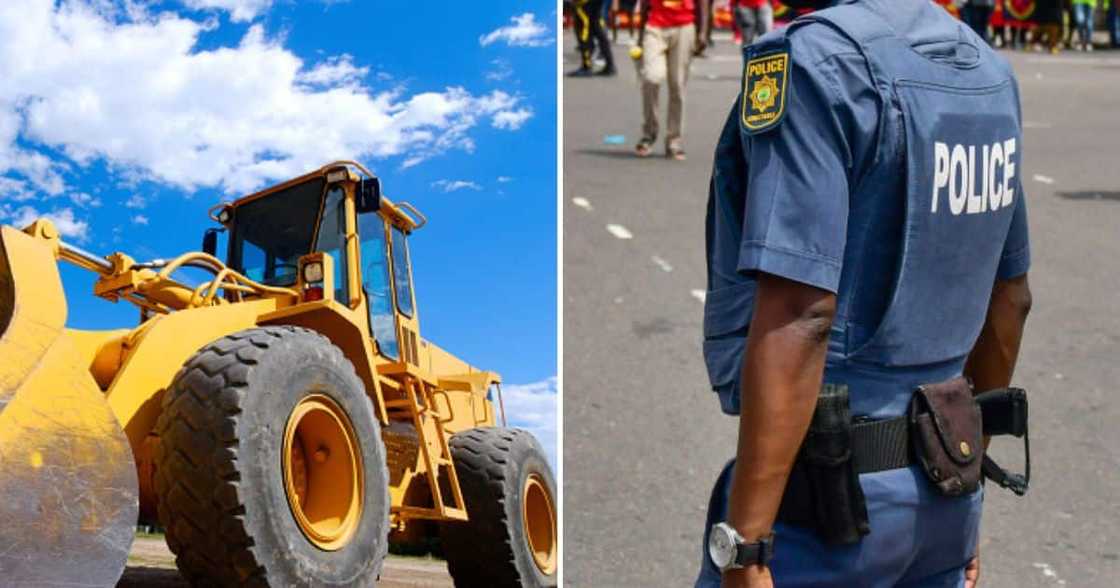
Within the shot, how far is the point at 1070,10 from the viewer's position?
25.5 meters

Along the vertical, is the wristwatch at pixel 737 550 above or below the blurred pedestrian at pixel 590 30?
above

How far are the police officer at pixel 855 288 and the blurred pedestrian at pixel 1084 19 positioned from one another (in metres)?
24.3

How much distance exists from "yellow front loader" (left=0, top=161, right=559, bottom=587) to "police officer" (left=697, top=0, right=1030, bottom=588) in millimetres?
1508

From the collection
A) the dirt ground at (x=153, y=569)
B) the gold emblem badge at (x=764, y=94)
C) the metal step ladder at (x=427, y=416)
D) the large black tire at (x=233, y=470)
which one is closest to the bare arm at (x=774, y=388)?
the gold emblem badge at (x=764, y=94)

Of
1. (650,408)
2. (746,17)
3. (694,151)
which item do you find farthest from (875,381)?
(746,17)

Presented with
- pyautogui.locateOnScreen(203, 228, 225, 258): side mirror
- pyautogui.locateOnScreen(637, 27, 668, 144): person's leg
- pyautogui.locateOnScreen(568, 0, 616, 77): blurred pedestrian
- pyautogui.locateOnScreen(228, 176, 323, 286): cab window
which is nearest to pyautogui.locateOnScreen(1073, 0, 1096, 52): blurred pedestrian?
pyautogui.locateOnScreen(568, 0, 616, 77): blurred pedestrian

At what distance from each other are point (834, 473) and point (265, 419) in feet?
6.18

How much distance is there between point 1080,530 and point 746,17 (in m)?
13.8

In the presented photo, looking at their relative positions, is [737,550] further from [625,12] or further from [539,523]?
[625,12]

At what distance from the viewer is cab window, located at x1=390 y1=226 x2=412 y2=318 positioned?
4.41 metres

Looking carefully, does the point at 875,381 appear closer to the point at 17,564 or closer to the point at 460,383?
the point at 17,564

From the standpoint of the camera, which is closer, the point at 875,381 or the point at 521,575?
the point at 875,381

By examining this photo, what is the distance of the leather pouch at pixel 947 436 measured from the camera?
6.77 ft

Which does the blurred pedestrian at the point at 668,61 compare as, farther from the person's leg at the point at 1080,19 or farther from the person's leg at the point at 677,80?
the person's leg at the point at 1080,19
